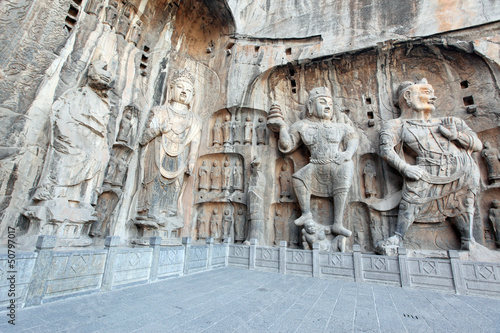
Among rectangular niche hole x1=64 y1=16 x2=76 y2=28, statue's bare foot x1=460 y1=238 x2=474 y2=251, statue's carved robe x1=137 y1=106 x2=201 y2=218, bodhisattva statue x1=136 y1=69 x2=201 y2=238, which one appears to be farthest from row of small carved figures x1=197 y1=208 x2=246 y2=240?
rectangular niche hole x1=64 y1=16 x2=76 y2=28

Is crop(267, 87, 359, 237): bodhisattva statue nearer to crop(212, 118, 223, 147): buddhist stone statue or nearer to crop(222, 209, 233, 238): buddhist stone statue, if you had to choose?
crop(212, 118, 223, 147): buddhist stone statue

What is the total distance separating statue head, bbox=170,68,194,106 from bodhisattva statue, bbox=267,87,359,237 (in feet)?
9.04

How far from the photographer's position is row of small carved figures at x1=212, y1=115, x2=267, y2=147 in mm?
8531

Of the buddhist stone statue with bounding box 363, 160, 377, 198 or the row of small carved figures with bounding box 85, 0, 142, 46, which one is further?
the buddhist stone statue with bounding box 363, 160, 377, 198

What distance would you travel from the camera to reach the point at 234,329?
254 cm

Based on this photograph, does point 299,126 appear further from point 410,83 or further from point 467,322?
point 467,322

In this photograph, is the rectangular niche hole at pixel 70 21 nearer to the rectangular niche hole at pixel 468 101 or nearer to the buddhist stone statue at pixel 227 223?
the buddhist stone statue at pixel 227 223

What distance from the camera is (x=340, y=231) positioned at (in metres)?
6.44

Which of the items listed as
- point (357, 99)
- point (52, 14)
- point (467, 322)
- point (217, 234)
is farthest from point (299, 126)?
point (52, 14)

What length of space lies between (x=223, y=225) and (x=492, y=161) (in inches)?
302

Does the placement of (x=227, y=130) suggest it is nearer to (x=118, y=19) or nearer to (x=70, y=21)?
(x=118, y=19)

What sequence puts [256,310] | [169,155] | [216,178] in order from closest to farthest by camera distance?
[256,310], [169,155], [216,178]

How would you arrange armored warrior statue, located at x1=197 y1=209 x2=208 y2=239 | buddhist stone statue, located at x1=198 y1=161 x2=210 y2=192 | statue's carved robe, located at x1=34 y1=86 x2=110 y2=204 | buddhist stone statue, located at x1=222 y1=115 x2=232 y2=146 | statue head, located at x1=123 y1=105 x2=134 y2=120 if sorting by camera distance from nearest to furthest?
statue's carved robe, located at x1=34 y1=86 x2=110 y2=204 < statue head, located at x1=123 y1=105 x2=134 y2=120 < armored warrior statue, located at x1=197 y1=209 x2=208 y2=239 < buddhist stone statue, located at x1=198 y1=161 x2=210 y2=192 < buddhist stone statue, located at x1=222 y1=115 x2=232 y2=146

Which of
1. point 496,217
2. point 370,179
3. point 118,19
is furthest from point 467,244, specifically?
point 118,19
